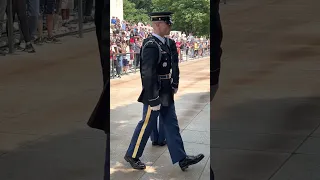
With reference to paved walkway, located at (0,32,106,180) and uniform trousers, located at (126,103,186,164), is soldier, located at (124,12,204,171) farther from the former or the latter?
paved walkway, located at (0,32,106,180)

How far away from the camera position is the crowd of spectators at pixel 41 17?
3131mm

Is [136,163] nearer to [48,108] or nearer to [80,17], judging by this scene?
[48,108]

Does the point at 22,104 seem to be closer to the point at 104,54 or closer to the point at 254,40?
the point at 104,54

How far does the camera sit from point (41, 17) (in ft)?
10.5

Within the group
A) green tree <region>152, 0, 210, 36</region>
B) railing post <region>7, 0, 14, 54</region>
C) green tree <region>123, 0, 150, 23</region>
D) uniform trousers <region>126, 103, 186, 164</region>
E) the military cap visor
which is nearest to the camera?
railing post <region>7, 0, 14, 54</region>

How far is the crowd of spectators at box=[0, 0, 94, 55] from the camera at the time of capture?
3.13m

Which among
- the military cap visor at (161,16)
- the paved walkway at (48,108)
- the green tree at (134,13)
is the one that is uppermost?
the green tree at (134,13)

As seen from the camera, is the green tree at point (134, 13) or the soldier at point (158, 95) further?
the green tree at point (134, 13)

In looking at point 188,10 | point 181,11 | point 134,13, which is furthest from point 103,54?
point 134,13

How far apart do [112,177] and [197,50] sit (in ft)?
40.2

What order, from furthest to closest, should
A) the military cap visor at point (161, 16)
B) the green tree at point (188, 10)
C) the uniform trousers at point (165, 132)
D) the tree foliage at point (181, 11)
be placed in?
the tree foliage at point (181, 11)
the green tree at point (188, 10)
the military cap visor at point (161, 16)
the uniform trousers at point (165, 132)

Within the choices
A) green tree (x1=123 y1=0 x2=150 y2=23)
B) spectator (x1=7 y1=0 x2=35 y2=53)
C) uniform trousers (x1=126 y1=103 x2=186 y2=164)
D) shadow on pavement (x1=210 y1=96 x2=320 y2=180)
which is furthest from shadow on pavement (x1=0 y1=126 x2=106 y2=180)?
green tree (x1=123 y1=0 x2=150 y2=23)

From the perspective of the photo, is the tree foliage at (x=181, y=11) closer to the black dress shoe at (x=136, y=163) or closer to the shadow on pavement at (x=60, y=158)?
the black dress shoe at (x=136, y=163)

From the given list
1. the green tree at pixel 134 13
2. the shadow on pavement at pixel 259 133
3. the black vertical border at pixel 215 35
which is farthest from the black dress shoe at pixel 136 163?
the green tree at pixel 134 13
